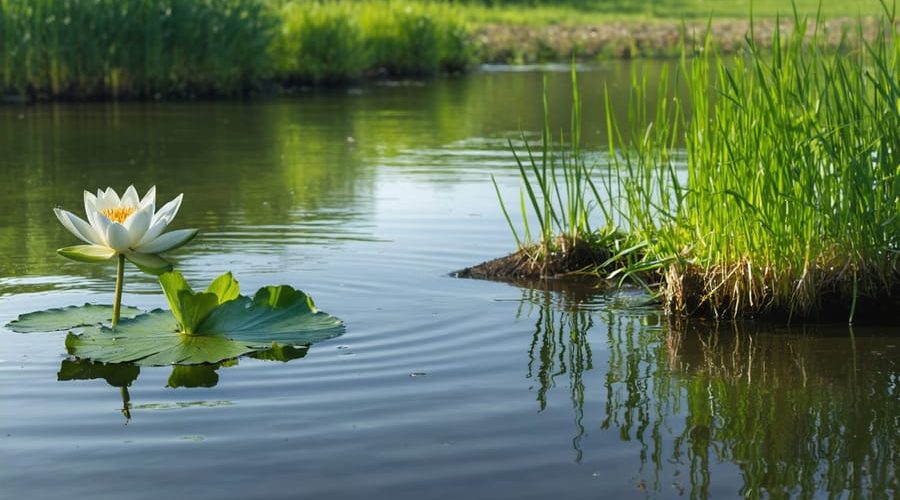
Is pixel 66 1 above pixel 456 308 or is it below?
above

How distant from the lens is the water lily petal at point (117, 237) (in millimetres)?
4027

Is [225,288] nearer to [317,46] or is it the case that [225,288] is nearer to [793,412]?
[793,412]

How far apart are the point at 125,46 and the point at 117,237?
39.8ft

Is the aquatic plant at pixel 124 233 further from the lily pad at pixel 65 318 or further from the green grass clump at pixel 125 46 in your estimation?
the green grass clump at pixel 125 46

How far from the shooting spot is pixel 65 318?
4.49m

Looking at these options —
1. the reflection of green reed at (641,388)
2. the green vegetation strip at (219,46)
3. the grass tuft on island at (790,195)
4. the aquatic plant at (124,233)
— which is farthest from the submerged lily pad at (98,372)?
the green vegetation strip at (219,46)

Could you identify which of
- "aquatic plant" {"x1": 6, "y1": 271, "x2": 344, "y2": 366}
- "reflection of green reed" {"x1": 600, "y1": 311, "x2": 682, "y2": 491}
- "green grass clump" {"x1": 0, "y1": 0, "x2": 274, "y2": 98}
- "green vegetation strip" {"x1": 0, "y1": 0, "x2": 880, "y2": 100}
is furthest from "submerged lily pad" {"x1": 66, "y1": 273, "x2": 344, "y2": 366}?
"green grass clump" {"x1": 0, "y1": 0, "x2": 274, "y2": 98}

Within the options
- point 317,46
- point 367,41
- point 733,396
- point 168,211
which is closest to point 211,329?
point 168,211

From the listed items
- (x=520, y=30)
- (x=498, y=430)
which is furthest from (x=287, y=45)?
(x=498, y=430)

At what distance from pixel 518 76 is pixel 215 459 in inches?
734

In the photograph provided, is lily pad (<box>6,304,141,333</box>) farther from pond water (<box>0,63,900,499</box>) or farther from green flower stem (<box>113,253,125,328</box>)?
green flower stem (<box>113,253,125,328</box>)

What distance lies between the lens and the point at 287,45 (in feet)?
61.4

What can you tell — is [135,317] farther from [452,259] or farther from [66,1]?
[66,1]

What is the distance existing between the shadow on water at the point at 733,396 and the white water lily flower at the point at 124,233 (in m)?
1.24
